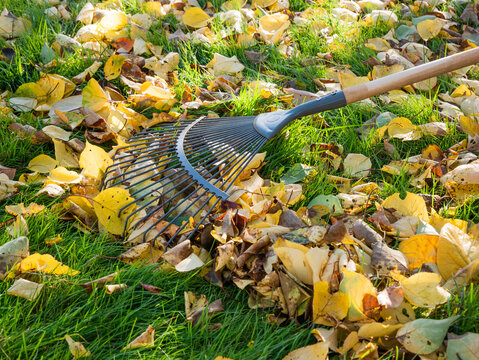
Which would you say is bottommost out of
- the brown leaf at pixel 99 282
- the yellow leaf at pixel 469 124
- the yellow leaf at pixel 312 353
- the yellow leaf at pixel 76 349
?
the yellow leaf at pixel 312 353

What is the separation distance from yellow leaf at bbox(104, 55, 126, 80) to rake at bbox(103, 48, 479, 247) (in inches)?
19.5

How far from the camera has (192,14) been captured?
10.2ft

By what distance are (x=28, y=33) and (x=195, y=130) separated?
136 centimetres

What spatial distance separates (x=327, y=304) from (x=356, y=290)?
10 cm

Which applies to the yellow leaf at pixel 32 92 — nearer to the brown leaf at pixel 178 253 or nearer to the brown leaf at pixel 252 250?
the brown leaf at pixel 178 253

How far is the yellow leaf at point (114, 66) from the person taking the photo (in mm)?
2539

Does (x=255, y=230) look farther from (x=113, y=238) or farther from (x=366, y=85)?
(x=366, y=85)

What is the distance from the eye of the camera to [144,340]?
1.32m

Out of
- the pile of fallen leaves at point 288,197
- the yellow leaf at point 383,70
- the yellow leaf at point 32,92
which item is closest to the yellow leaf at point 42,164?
the pile of fallen leaves at point 288,197

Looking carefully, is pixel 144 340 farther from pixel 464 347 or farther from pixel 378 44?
pixel 378 44

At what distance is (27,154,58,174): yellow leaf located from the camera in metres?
2.01

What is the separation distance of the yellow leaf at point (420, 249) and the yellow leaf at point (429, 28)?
1.85 meters

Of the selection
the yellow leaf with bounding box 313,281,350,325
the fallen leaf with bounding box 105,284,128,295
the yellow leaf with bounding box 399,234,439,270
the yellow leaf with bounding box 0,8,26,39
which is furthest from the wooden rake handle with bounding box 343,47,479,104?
the yellow leaf with bounding box 0,8,26,39

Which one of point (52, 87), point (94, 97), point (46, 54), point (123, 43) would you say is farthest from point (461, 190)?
point (46, 54)
